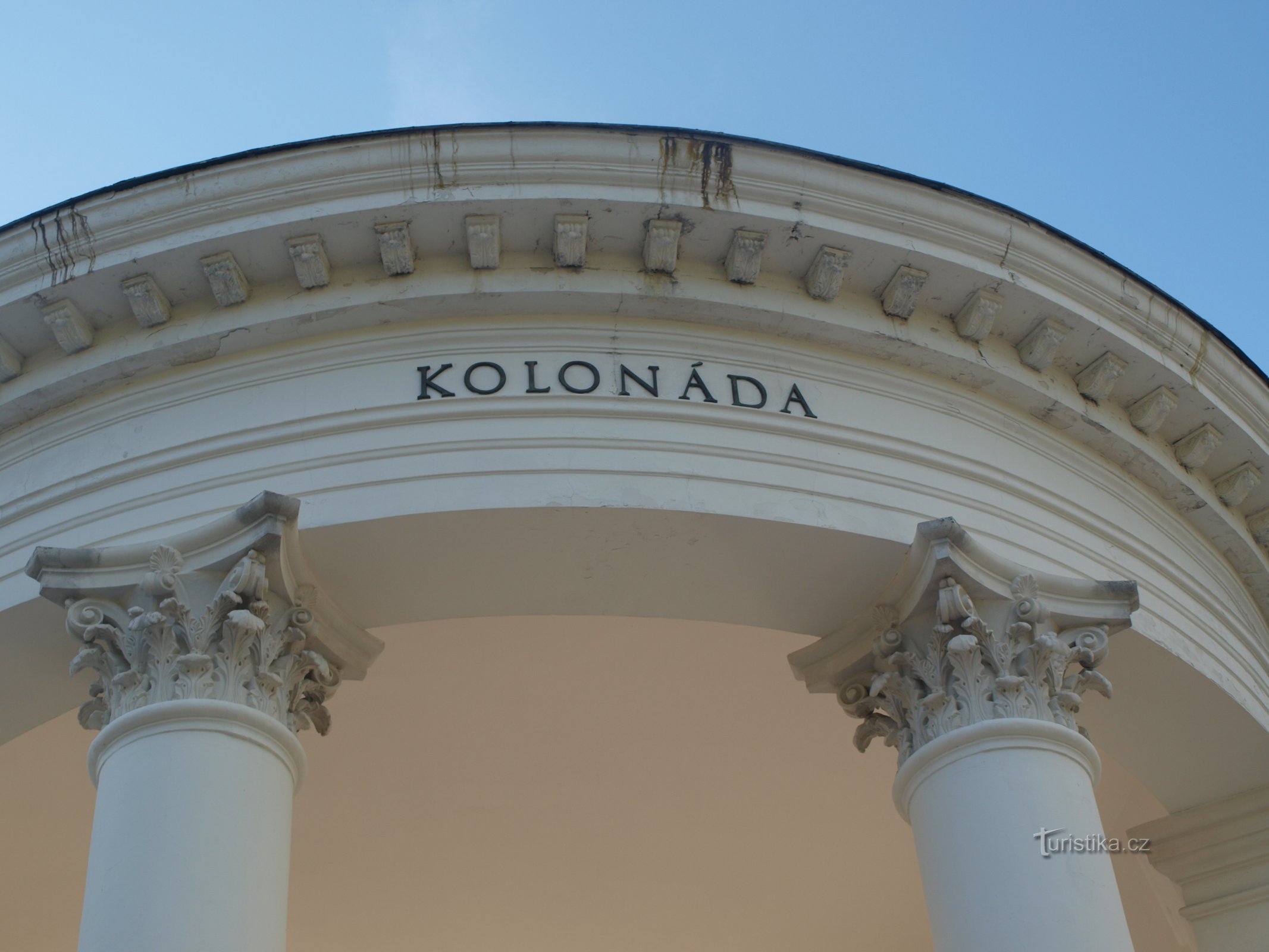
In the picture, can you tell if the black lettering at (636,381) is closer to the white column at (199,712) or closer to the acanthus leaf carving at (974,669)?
the acanthus leaf carving at (974,669)

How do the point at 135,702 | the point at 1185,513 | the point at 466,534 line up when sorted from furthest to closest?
the point at 1185,513 → the point at 466,534 → the point at 135,702

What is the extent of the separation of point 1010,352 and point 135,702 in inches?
329

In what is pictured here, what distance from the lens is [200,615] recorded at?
38.6 ft

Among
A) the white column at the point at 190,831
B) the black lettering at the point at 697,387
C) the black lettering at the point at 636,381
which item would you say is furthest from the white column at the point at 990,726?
the white column at the point at 190,831

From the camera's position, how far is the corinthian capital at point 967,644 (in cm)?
1227

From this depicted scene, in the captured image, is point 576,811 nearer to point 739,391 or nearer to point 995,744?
point 739,391

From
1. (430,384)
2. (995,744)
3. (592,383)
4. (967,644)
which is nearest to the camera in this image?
(995,744)

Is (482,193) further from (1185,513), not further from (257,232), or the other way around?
(1185,513)

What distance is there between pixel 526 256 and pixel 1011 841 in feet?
21.0

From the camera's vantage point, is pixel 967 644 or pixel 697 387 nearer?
pixel 967 644

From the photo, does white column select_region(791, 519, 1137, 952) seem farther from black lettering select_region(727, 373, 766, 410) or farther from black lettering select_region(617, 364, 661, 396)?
black lettering select_region(617, 364, 661, 396)

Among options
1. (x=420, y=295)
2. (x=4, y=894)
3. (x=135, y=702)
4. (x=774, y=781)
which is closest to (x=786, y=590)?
(x=420, y=295)

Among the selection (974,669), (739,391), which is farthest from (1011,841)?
(739,391)

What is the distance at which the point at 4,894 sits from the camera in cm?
2120
